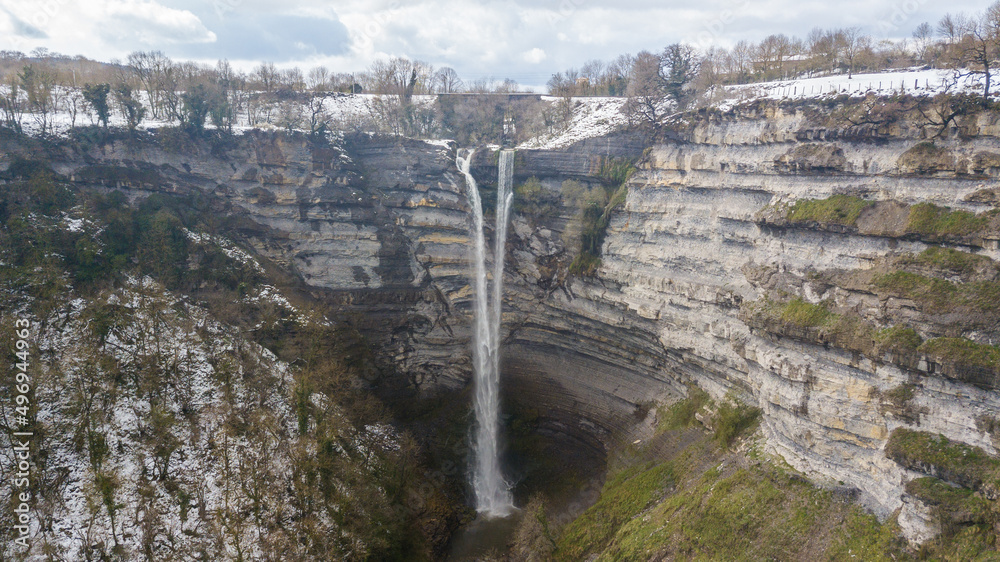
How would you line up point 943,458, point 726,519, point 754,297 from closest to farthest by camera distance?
point 943,458
point 726,519
point 754,297

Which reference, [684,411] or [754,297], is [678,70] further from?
[684,411]

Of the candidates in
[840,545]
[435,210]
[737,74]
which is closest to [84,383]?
[435,210]

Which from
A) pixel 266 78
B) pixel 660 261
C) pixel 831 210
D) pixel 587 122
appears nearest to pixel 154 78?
pixel 266 78

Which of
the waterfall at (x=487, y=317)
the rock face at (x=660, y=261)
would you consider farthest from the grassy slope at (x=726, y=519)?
the waterfall at (x=487, y=317)

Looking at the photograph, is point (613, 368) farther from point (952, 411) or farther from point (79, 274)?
point (79, 274)

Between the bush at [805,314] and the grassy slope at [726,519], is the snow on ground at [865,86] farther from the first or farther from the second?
the grassy slope at [726,519]
